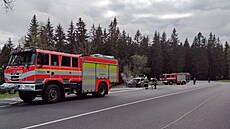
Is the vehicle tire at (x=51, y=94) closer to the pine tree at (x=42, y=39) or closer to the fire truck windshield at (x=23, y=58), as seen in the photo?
the fire truck windshield at (x=23, y=58)

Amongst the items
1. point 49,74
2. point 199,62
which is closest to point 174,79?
point 49,74

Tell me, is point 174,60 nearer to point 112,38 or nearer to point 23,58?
point 112,38

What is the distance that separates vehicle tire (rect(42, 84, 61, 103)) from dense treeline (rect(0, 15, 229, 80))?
28061 millimetres

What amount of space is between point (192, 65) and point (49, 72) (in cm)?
9085

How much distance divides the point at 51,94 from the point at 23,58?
2.32 metres

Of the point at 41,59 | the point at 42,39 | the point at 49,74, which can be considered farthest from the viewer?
the point at 42,39

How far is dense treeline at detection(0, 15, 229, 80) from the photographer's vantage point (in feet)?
188

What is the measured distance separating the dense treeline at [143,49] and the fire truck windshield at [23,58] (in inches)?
1082

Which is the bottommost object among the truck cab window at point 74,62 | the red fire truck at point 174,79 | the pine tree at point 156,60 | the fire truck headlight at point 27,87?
the red fire truck at point 174,79

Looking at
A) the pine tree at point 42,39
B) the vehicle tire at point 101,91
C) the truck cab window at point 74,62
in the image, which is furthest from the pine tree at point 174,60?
the truck cab window at point 74,62

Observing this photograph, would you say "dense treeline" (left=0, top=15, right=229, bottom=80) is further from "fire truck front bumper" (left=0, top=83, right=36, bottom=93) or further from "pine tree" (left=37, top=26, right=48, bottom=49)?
"fire truck front bumper" (left=0, top=83, right=36, bottom=93)

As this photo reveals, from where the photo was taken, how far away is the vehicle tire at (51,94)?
38.7 feet

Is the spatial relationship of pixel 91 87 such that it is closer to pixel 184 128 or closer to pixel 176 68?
pixel 184 128

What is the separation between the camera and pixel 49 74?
12.0 m
